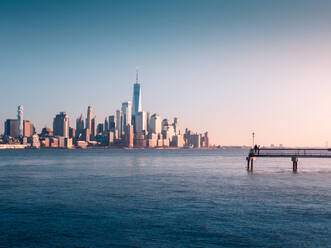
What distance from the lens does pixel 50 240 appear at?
92.4 feet

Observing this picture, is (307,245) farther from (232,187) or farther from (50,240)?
(232,187)

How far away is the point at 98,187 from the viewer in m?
58.0

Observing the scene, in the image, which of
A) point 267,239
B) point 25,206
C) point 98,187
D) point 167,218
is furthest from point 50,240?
point 98,187

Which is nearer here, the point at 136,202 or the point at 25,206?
the point at 25,206

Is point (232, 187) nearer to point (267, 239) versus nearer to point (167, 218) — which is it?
point (167, 218)

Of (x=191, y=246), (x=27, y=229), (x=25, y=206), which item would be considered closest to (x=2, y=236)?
(x=27, y=229)

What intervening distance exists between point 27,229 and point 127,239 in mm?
9300

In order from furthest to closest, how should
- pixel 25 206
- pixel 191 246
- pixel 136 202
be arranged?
1. pixel 136 202
2. pixel 25 206
3. pixel 191 246

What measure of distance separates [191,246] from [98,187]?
33.9 m

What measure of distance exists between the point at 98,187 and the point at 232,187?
21.5m

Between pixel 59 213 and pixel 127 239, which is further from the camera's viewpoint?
pixel 59 213

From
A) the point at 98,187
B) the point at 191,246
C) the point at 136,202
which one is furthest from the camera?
the point at 98,187

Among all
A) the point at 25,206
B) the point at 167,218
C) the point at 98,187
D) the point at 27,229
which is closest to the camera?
the point at 27,229

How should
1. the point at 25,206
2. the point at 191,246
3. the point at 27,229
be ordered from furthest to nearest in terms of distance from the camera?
1. the point at 25,206
2. the point at 27,229
3. the point at 191,246
